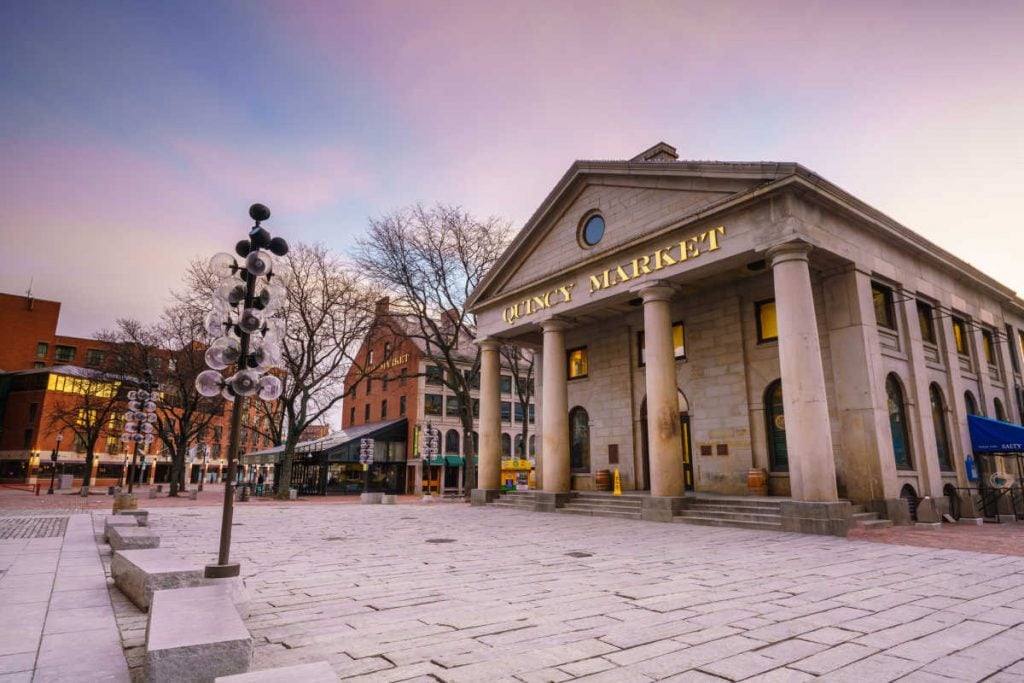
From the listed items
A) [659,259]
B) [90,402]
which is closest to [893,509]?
[659,259]

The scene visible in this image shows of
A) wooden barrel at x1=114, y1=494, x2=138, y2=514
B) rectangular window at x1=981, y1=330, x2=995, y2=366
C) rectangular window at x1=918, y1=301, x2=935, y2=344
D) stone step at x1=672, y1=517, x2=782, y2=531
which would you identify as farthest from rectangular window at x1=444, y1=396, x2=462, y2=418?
rectangular window at x1=981, y1=330, x2=995, y2=366

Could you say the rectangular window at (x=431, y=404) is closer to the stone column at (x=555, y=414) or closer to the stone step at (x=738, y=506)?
the stone column at (x=555, y=414)

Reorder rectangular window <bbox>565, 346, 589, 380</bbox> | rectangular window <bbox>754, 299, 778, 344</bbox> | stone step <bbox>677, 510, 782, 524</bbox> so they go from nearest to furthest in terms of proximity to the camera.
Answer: stone step <bbox>677, 510, 782, 524</bbox> → rectangular window <bbox>754, 299, 778, 344</bbox> → rectangular window <bbox>565, 346, 589, 380</bbox>

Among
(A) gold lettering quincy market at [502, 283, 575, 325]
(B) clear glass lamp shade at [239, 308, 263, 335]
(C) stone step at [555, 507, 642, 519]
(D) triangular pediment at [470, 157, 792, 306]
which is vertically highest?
(D) triangular pediment at [470, 157, 792, 306]

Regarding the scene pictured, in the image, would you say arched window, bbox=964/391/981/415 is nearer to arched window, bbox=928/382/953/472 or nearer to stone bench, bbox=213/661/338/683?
arched window, bbox=928/382/953/472

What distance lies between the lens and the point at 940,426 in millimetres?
18109

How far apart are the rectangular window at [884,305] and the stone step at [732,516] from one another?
785 centimetres

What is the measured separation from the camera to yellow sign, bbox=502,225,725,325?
15.7m

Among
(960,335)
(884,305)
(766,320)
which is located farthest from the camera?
(960,335)

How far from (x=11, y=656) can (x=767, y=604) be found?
6.50 m

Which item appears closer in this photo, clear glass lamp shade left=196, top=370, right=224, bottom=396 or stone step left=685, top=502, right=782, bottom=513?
clear glass lamp shade left=196, top=370, right=224, bottom=396

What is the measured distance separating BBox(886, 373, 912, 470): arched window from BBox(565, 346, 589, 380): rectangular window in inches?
433

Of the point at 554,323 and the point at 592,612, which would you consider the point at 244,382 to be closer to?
the point at 592,612

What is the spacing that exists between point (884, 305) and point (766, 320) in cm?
348
